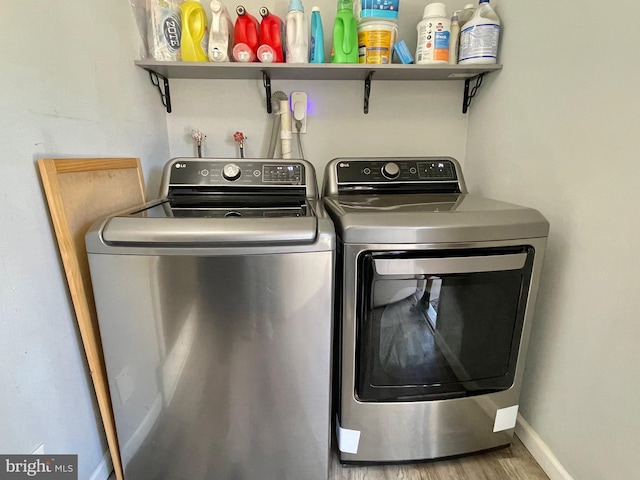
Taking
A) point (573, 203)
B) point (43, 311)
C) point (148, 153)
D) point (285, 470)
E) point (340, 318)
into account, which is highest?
point (148, 153)

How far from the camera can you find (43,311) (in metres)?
0.89

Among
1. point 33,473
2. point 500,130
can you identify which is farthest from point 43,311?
point 500,130

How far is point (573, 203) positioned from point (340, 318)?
0.80 meters

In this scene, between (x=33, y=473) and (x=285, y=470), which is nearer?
(x=33, y=473)

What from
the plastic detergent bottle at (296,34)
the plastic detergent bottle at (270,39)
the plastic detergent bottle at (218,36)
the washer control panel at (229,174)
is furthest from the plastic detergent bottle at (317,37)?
the washer control panel at (229,174)

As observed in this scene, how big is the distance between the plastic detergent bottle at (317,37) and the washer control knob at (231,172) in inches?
22.2

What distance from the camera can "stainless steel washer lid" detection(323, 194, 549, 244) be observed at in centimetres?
96

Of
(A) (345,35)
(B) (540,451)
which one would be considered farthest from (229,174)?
(B) (540,451)

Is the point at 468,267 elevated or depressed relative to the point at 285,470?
elevated

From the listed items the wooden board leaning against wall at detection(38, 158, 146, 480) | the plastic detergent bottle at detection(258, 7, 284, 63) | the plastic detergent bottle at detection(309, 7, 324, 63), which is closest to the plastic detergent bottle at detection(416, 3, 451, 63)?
the plastic detergent bottle at detection(309, 7, 324, 63)

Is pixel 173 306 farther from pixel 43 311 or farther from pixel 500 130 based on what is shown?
pixel 500 130

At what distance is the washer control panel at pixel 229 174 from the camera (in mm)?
1391

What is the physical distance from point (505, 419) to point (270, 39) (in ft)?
5.55

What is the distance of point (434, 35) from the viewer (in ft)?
4.58
